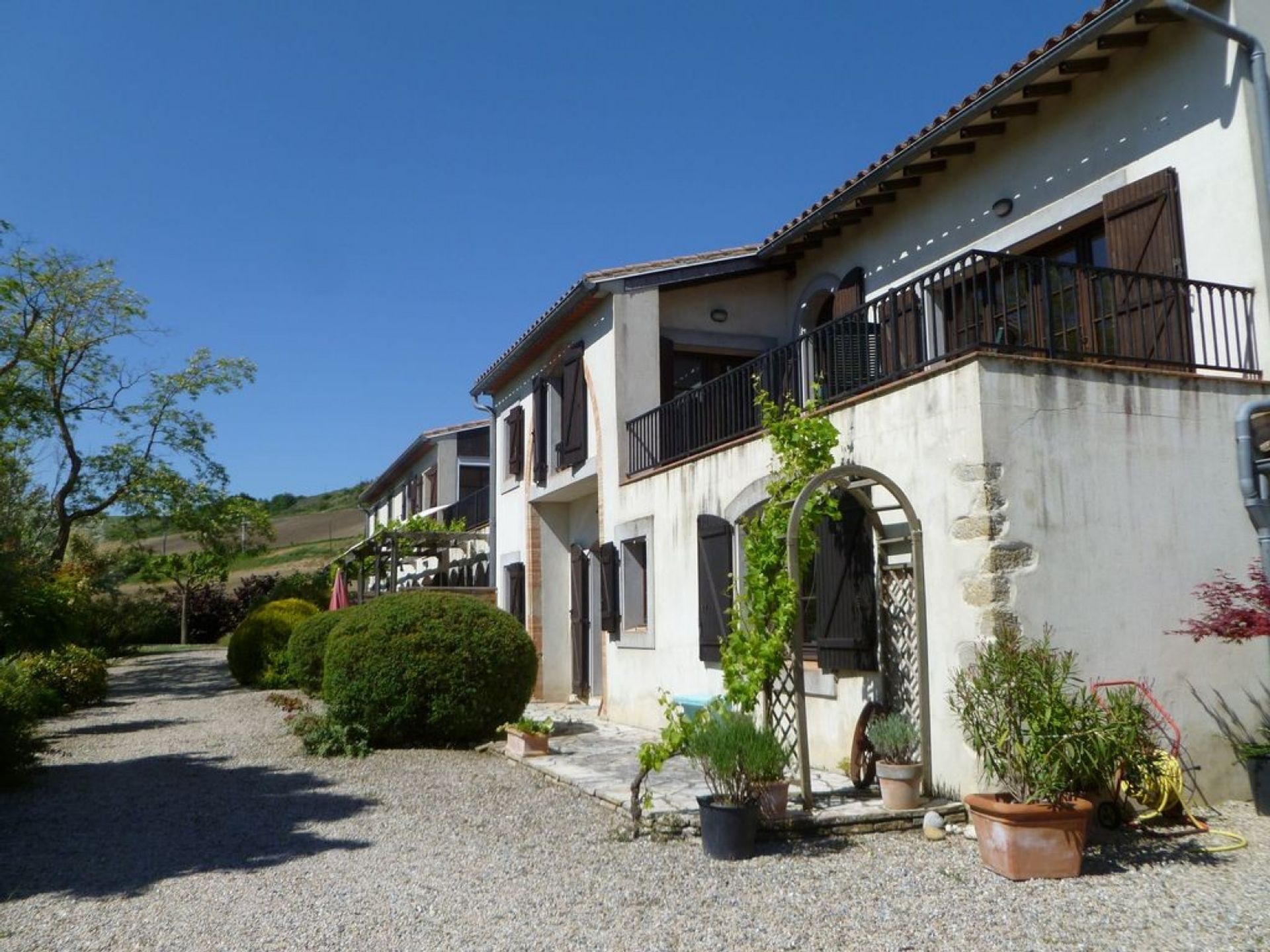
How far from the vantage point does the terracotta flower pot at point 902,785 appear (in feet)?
22.3

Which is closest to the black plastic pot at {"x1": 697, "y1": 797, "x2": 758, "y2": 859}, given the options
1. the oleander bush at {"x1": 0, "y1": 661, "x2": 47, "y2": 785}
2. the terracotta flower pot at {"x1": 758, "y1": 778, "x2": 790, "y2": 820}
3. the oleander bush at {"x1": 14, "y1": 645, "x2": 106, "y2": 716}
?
the terracotta flower pot at {"x1": 758, "y1": 778, "x2": 790, "y2": 820}

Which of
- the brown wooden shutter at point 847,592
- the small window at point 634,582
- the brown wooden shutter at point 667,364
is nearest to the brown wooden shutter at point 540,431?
the brown wooden shutter at point 667,364

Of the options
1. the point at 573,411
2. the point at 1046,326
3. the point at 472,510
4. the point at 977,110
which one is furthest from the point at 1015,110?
the point at 472,510

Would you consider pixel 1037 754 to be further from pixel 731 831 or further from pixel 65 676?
pixel 65 676

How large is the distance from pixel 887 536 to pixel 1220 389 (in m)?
2.66

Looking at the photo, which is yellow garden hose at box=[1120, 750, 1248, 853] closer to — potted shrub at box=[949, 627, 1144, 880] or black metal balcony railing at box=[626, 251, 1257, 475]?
potted shrub at box=[949, 627, 1144, 880]

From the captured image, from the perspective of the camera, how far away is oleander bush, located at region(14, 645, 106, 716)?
1541 centimetres

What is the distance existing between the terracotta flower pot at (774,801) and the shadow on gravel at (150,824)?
2.63 meters

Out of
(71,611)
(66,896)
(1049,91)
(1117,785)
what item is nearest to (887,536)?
(1117,785)

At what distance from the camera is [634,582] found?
13.1 meters

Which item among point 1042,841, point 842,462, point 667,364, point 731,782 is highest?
point 667,364

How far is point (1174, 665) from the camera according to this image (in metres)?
7.18

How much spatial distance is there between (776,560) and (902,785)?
1.69m

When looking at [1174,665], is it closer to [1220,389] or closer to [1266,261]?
[1220,389]
